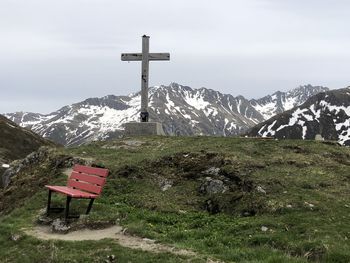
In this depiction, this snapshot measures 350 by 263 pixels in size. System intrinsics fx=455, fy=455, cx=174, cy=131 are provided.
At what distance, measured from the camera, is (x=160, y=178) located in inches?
948

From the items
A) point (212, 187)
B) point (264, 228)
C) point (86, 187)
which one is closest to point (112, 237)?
point (86, 187)

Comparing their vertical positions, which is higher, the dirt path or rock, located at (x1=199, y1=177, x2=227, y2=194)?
rock, located at (x1=199, y1=177, x2=227, y2=194)

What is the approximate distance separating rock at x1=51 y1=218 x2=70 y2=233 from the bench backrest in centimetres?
181

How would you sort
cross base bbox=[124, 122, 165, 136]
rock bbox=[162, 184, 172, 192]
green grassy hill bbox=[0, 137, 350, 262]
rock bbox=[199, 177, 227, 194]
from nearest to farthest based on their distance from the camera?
green grassy hill bbox=[0, 137, 350, 262]
rock bbox=[199, 177, 227, 194]
rock bbox=[162, 184, 172, 192]
cross base bbox=[124, 122, 165, 136]

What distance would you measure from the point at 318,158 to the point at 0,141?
94892 mm

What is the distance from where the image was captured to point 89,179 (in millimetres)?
19391

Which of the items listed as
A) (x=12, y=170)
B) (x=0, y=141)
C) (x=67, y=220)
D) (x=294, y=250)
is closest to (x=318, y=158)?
(x=294, y=250)

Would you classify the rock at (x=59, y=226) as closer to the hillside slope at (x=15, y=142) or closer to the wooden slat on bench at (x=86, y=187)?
the wooden slat on bench at (x=86, y=187)

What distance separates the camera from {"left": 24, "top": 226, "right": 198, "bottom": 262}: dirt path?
14086 millimetres

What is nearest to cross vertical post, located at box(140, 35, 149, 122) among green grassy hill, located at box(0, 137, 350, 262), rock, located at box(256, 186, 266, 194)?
green grassy hill, located at box(0, 137, 350, 262)

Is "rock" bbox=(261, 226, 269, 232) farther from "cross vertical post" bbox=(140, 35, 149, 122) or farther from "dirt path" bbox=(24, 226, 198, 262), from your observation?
"cross vertical post" bbox=(140, 35, 149, 122)

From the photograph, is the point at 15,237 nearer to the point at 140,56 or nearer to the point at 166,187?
the point at 166,187

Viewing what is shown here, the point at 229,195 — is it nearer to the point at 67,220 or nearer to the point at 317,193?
the point at 317,193

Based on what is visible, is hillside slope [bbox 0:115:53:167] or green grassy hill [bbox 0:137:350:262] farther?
hillside slope [bbox 0:115:53:167]
